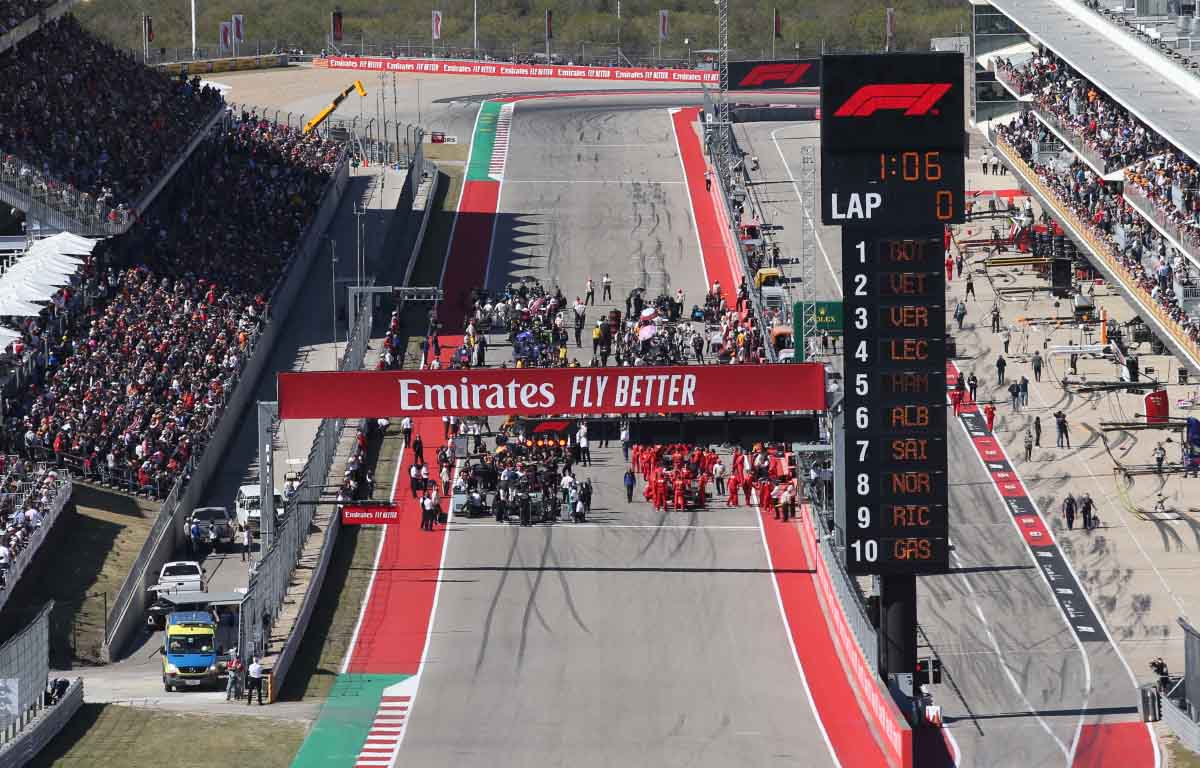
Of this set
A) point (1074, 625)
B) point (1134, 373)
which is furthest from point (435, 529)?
point (1134, 373)

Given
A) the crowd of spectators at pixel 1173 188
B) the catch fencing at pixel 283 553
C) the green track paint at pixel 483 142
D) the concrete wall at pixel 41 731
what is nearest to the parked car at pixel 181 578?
the catch fencing at pixel 283 553

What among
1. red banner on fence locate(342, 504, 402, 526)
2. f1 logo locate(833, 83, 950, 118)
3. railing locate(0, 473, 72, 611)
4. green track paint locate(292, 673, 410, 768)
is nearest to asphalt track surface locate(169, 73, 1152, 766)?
green track paint locate(292, 673, 410, 768)

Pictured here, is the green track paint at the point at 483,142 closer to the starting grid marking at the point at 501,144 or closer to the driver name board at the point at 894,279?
the starting grid marking at the point at 501,144

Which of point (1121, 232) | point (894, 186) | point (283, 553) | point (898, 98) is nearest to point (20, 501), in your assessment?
point (283, 553)

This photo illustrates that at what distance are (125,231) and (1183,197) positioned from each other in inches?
1343

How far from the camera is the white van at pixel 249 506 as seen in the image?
2308 inches

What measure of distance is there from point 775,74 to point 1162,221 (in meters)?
37.9

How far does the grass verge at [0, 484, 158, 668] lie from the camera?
50.8 m

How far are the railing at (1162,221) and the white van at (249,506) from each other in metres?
28.6

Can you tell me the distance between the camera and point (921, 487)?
42531 millimetres

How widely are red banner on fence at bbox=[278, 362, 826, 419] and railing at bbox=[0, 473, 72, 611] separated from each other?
290 inches

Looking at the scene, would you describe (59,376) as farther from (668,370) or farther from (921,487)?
(921,487)

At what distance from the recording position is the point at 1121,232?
76.4 metres

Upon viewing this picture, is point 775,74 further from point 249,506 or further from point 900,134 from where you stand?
point 900,134
